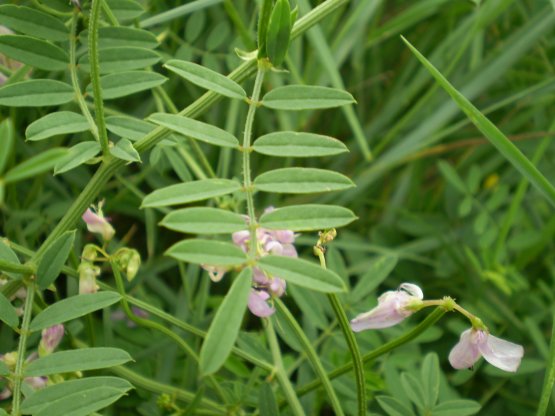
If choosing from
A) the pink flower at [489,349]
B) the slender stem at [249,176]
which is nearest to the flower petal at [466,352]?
the pink flower at [489,349]

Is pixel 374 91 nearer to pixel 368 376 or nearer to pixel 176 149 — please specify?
pixel 176 149

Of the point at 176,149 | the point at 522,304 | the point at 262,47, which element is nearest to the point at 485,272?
the point at 522,304

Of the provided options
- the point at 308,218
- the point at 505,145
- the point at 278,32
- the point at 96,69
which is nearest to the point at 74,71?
the point at 96,69

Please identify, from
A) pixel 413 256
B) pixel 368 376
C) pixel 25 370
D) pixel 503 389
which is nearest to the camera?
pixel 25 370

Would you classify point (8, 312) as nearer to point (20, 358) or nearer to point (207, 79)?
point (20, 358)

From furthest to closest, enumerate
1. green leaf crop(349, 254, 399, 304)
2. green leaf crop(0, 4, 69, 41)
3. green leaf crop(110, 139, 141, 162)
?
1. green leaf crop(349, 254, 399, 304)
2. green leaf crop(0, 4, 69, 41)
3. green leaf crop(110, 139, 141, 162)

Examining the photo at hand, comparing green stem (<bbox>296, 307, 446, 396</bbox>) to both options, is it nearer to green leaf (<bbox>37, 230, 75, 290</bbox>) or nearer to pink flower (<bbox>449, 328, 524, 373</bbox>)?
pink flower (<bbox>449, 328, 524, 373</bbox>)

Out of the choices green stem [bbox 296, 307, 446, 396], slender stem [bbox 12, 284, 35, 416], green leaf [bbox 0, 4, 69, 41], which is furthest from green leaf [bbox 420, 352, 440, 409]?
green leaf [bbox 0, 4, 69, 41]
